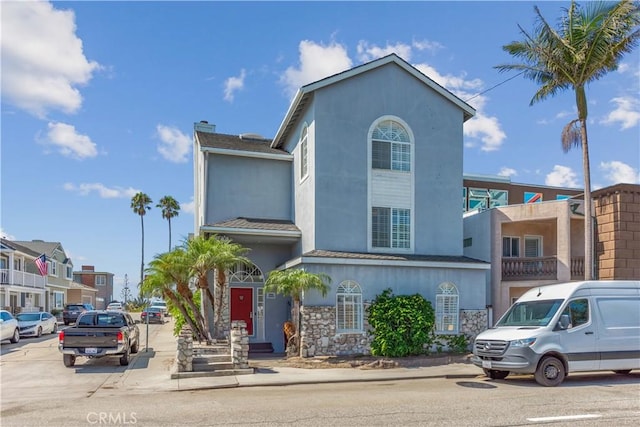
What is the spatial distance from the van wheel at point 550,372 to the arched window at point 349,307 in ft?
20.9

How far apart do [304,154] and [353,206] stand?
117 inches

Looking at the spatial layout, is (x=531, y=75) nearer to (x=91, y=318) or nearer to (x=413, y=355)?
(x=413, y=355)

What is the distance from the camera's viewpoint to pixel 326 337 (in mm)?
16375

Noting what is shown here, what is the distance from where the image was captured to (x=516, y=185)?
1156 inches

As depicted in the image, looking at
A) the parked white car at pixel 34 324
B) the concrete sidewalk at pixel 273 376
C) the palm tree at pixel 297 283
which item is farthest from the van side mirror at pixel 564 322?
the parked white car at pixel 34 324

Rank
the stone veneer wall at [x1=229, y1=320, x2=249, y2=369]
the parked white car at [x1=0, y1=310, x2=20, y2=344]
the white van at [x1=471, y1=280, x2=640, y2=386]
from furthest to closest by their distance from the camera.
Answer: the parked white car at [x1=0, y1=310, x2=20, y2=344] < the stone veneer wall at [x1=229, y1=320, x2=249, y2=369] < the white van at [x1=471, y1=280, x2=640, y2=386]

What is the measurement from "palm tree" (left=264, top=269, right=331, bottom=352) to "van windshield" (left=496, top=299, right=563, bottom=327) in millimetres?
5438

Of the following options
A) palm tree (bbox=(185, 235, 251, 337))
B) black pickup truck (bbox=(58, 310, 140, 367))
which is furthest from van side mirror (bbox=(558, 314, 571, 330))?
black pickup truck (bbox=(58, 310, 140, 367))

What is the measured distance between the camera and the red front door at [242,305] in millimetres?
19781

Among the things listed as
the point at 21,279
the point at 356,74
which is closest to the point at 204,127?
the point at 356,74

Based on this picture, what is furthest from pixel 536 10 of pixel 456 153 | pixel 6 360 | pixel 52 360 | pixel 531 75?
pixel 6 360

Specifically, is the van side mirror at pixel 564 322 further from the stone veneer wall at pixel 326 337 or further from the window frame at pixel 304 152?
the window frame at pixel 304 152

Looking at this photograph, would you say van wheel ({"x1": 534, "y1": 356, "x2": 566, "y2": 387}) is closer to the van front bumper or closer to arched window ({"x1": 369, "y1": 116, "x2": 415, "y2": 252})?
the van front bumper

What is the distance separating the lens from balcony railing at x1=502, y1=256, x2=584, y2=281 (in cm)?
2009
